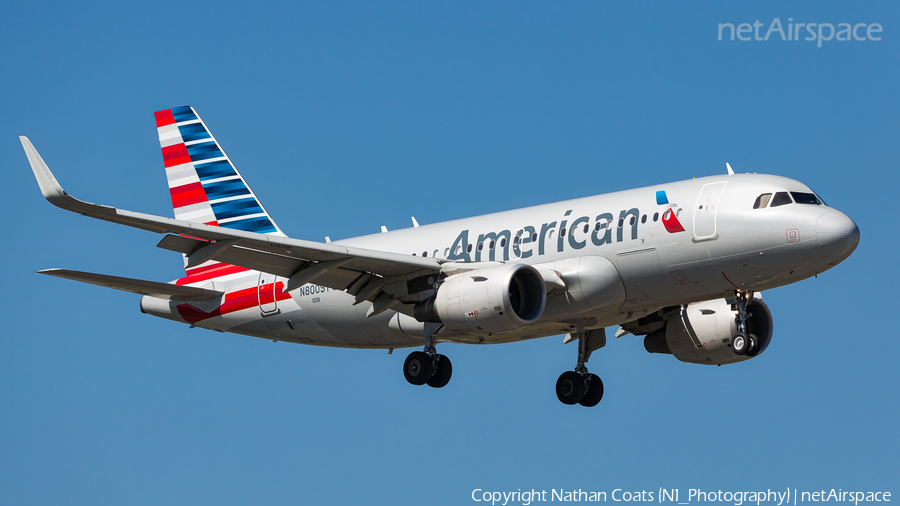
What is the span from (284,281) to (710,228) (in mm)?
14961

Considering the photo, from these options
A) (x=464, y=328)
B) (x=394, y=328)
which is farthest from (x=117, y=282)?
(x=464, y=328)

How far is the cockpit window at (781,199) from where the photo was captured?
96.7 feet

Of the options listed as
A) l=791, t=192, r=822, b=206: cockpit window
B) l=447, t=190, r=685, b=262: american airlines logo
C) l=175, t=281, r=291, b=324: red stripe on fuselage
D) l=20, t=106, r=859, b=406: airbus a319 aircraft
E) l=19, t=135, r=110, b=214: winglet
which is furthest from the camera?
l=175, t=281, r=291, b=324: red stripe on fuselage

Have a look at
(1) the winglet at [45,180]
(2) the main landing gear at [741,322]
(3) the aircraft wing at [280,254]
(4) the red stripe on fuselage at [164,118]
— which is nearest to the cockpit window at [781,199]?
(2) the main landing gear at [741,322]

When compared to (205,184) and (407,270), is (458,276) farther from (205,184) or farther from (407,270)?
(205,184)

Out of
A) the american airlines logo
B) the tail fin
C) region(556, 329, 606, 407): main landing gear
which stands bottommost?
region(556, 329, 606, 407): main landing gear

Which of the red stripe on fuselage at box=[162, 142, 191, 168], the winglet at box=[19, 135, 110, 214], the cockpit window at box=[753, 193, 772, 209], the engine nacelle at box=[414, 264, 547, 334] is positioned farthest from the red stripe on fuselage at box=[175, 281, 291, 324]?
the cockpit window at box=[753, 193, 772, 209]

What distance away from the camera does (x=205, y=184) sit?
4203 cm

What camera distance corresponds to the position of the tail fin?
41.1m

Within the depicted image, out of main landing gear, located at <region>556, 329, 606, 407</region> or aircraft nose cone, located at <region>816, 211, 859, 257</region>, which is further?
main landing gear, located at <region>556, 329, 606, 407</region>

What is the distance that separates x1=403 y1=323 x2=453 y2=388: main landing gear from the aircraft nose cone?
11.2m

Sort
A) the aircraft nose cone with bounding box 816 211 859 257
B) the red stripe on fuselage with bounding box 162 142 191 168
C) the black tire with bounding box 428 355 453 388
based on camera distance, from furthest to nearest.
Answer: the red stripe on fuselage with bounding box 162 142 191 168 → the black tire with bounding box 428 355 453 388 → the aircraft nose cone with bounding box 816 211 859 257

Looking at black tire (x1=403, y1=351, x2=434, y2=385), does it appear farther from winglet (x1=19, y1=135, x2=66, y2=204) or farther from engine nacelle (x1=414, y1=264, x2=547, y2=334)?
winglet (x1=19, y1=135, x2=66, y2=204)

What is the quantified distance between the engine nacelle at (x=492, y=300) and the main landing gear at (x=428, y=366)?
1.35m
